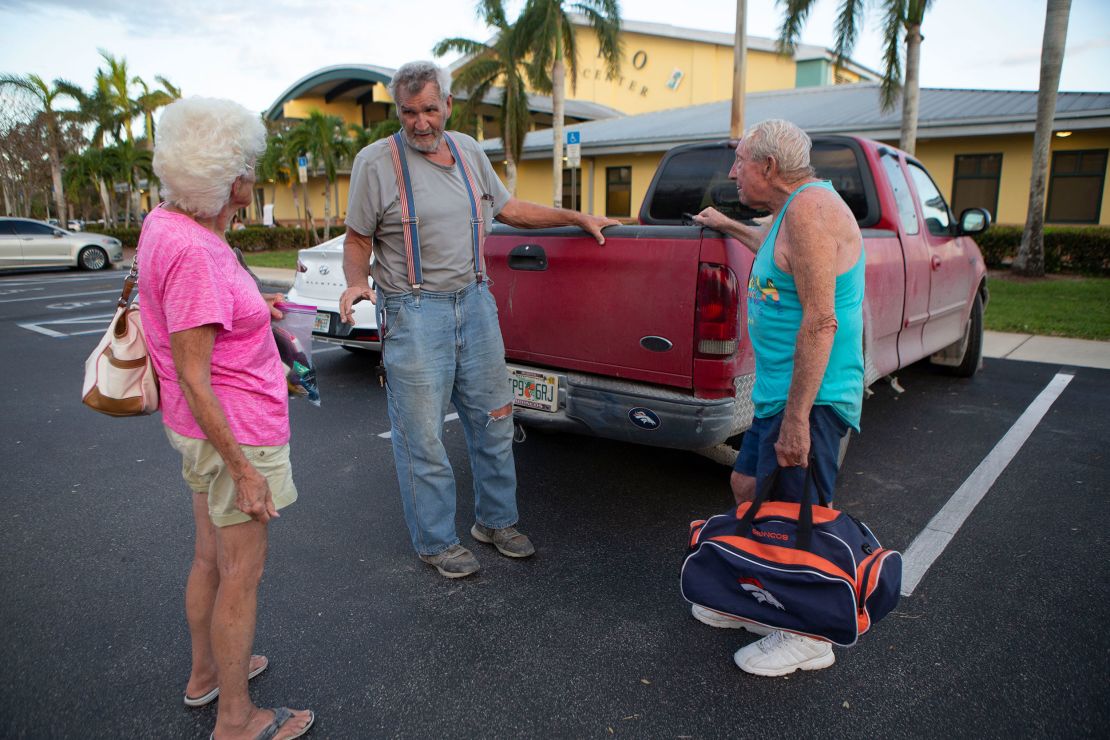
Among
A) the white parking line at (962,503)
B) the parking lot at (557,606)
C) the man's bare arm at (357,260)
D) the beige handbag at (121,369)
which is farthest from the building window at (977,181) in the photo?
the beige handbag at (121,369)

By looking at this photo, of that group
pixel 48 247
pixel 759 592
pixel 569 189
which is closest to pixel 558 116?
pixel 569 189

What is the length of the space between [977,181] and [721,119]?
7562 millimetres

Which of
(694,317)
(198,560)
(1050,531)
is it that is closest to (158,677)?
(198,560)

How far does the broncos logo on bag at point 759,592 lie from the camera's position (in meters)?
2.13

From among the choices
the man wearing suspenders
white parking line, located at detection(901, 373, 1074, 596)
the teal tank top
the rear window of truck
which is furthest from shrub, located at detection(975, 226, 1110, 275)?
the man wearing suspenders

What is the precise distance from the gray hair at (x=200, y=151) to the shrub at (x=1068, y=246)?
14665mm

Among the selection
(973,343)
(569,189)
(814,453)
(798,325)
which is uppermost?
(569,189)

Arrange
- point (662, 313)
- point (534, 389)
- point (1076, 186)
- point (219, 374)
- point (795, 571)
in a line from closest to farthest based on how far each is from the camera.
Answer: point (219, 374), point (795, 571), point (662, 313), point (534, 389), point (1076, 186)

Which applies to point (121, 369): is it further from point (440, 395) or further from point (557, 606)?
point (557, 606)

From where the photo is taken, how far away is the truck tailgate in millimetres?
3145

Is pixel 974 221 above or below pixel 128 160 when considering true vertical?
below

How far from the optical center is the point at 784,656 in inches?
95.7

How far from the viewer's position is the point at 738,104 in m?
14.7

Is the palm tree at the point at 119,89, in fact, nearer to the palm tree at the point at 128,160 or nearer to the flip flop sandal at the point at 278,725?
the palm tree at the point at 128,160
